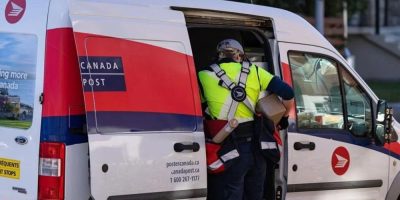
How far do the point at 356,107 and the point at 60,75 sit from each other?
2.73m

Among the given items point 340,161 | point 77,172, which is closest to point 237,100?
point 340,161

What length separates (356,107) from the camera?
5820 mm

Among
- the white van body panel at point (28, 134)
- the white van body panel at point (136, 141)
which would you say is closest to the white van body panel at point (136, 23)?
the white van body panel at point (136, 141)

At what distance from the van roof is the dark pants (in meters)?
0.96

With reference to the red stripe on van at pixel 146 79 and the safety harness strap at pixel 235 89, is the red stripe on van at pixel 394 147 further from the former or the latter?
the red stripe on van at pixel 146 79

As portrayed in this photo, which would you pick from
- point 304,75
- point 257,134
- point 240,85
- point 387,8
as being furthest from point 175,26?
point 387,8

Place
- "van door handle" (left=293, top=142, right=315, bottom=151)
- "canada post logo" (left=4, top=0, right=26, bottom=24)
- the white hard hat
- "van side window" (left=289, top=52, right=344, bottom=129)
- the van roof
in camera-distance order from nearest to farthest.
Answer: "canada post logo" (left=4, top=0, right=26, bottom=24), the van roof, the white hard hat, "van door handle" (left=293, top=142, right=315, bottom=151), "van side window" (left=289, top=52, right=344, bottom=129)

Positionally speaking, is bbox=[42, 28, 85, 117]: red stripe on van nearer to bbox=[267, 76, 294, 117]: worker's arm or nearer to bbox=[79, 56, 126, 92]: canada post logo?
bbox=[79, 56, 126, 92]: canada post logo

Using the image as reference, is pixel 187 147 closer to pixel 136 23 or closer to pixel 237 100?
pixel 237 100

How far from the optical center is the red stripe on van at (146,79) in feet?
13.9

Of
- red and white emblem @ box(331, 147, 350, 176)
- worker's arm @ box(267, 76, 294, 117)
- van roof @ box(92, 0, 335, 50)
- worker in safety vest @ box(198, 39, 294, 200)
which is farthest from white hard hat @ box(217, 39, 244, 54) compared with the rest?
red and white emblem @ box(331, 147, 350, 176)

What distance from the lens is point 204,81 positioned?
4992mm

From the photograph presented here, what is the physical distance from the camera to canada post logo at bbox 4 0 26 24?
14.3ft

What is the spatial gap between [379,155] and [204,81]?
5.89 ft
